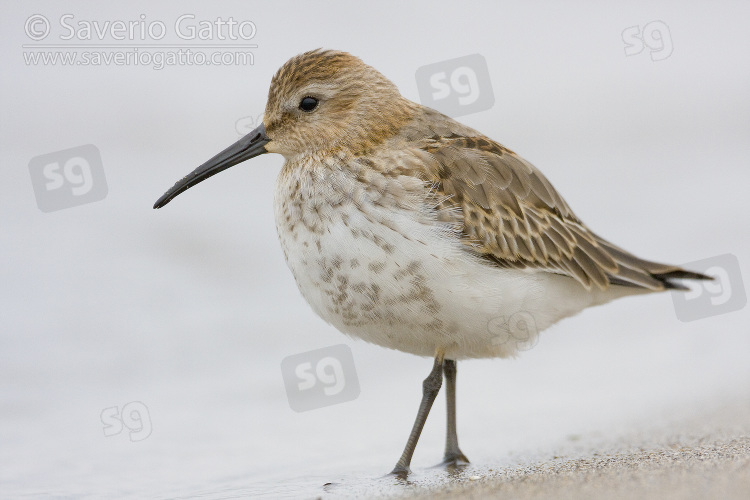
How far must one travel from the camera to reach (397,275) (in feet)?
16.5

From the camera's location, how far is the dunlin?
16.8 ft

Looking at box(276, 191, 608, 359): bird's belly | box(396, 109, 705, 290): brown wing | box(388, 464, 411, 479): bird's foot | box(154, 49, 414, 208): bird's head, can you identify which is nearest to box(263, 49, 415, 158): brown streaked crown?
box(154, 49, 414, 208): bird's head

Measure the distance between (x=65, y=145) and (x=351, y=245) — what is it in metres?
6.85

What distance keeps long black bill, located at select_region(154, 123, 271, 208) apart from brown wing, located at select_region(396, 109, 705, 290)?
36.2 inches

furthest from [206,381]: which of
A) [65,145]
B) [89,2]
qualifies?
[89,2]

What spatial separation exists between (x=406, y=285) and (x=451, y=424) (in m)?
1.27

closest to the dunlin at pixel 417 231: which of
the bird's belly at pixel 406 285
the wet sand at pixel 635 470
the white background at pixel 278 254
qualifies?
the bird's belly at pixel 406 285

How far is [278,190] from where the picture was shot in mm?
5750

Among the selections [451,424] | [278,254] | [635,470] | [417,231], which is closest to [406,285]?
[417,231]

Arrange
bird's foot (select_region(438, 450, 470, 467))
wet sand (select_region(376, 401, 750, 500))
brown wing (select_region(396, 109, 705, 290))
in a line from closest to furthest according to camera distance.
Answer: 1. wet sand (select_region(376, 401, 750, 500))
2. brown wing (select_region(396, 109, 705, 290))
3. bird's foot (select_region(438, 450, 470, 467))

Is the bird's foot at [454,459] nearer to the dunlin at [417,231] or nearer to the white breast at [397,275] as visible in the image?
the dunlin at [417,231]

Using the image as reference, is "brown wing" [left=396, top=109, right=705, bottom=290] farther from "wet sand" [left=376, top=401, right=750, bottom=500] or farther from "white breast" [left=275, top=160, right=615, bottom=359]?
"wet sand" [left=376, top=401, right=750, bottom=500]

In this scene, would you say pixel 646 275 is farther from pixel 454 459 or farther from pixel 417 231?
pixel 454 459

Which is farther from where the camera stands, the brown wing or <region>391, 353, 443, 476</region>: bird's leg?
<region>391, 353, 443, 476</region>: bird's leg
